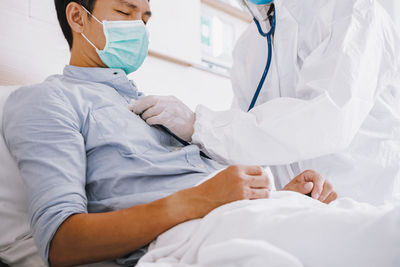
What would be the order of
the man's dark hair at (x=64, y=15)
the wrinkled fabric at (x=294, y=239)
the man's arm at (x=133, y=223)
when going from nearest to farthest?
the wrinkled fabric at (x=294, y=239) < the man's arm at (x=133, y=223) < the man's dark hair at (x=64, y=15)

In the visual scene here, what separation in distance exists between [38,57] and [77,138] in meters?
0.81

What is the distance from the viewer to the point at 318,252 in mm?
609

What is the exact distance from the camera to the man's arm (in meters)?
0.82

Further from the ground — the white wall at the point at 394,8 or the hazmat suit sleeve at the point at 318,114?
the white wall at the point at 394,8

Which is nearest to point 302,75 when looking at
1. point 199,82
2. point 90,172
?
point 90,172

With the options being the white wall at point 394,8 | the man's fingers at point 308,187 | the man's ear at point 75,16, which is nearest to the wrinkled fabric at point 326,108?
the man's fingers at point 308,187

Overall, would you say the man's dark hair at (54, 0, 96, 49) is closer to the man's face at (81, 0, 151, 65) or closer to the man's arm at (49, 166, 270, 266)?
the man's face at (81, 0, 151, 65)

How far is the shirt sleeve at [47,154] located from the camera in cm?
85

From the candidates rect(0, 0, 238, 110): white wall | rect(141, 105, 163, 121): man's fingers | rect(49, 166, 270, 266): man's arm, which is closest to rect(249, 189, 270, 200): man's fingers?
rect(49, 166, 270, 266): man's arm

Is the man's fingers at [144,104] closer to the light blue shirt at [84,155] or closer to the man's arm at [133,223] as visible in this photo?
the light blue shirt at [84,155]

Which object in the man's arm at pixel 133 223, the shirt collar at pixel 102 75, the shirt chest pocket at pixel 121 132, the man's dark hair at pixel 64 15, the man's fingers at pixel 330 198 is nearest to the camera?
the man's arm at pixel 133 223

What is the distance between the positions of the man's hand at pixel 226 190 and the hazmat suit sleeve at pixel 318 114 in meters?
0.32

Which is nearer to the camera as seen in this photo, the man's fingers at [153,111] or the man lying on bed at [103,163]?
the man lying on bed at [103,163]

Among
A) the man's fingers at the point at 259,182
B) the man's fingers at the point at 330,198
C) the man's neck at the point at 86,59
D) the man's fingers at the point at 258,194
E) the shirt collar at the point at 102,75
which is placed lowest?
the man's fingers at the point at 330,198
